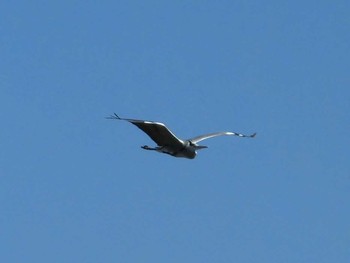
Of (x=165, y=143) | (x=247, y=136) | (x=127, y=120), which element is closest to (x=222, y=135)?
→ (x=247, y=136)

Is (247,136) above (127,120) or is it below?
above

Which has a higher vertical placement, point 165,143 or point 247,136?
point 247,136

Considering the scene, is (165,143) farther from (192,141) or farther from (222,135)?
(222,135)

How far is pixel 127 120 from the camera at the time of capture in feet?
305

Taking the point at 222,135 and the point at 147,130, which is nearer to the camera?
the point at 147,130

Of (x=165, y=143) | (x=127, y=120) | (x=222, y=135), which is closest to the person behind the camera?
(x=127, y=120)

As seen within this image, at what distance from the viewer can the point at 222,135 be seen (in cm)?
11181

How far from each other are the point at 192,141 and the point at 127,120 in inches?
493

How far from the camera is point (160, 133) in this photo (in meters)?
99.0

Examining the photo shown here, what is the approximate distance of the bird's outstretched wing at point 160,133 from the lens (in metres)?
97.7

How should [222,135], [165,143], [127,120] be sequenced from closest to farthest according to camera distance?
[127,120] → [165,143] → [222,135]

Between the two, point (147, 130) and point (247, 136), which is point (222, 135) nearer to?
point (247, 136)

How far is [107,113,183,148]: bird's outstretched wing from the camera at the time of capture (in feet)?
320

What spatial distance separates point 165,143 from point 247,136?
49.3 ft
